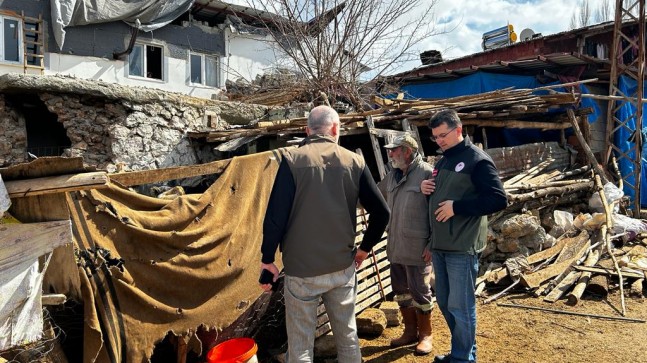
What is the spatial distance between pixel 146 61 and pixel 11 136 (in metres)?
7.55

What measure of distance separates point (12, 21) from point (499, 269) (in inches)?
517

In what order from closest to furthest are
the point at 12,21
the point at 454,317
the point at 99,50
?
the point at 454,317, the point at 12,21, the point at 99,50

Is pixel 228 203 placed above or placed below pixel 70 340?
above

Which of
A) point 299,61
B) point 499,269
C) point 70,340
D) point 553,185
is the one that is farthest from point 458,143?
point 299,61

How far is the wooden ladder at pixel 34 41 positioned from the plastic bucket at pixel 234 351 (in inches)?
454

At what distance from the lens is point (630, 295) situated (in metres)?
5.43

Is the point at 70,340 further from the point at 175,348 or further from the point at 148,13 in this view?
the point at 148,13

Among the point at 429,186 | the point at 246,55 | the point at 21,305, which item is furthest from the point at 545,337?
the point at 246,55

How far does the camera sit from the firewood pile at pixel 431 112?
7.23 meters

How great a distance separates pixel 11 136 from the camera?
24.7ft

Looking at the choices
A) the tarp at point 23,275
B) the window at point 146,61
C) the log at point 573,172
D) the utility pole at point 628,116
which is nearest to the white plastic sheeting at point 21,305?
the tarp at point 23,275

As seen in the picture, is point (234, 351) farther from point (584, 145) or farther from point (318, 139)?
point (584, 145)

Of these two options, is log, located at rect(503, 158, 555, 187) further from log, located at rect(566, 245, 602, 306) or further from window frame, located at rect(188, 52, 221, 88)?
window frame, located at rect(188, 52, 221, 88)

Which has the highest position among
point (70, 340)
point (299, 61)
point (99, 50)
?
point (99, 50)
